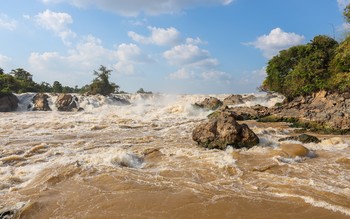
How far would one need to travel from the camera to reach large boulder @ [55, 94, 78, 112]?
32625mm

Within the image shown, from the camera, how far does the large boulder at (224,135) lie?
1119cm

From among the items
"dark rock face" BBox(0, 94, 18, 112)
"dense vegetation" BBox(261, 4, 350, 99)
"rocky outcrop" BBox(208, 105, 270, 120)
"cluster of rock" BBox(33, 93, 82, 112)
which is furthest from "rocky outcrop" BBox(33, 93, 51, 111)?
"dense vegetation" BBox(261, 4, 350, 99)

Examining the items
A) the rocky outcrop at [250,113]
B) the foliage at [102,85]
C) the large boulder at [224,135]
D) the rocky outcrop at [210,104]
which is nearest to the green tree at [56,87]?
the foliage at [102,85]

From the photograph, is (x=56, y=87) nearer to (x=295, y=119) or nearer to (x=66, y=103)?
(x=66, y=103)

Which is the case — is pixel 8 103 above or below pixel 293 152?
above

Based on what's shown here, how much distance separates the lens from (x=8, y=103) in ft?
102

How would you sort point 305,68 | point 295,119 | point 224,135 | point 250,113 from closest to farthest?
point 224,135, point 295,119, point 305,68, point 250,113

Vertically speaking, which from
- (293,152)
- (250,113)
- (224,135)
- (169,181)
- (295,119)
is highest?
(250,113)

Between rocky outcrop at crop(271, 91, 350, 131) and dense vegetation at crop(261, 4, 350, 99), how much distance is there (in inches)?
26.0

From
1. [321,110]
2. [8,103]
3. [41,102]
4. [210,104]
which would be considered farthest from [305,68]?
[8,103]

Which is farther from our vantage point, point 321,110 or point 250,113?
point 250,113

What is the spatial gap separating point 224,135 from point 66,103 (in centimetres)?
2573

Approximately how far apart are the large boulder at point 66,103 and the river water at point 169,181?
19655mm

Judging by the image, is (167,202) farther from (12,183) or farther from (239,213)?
(12,183)
